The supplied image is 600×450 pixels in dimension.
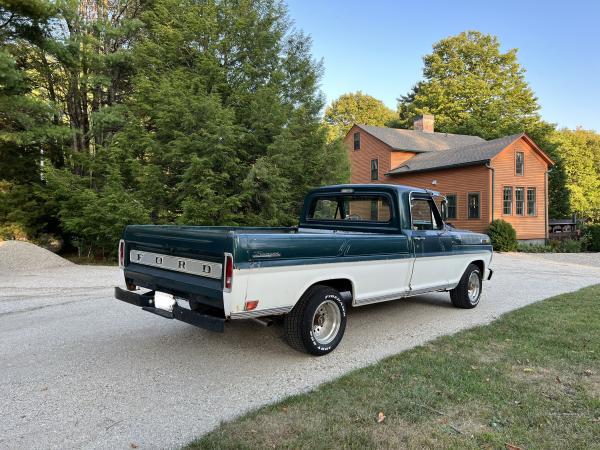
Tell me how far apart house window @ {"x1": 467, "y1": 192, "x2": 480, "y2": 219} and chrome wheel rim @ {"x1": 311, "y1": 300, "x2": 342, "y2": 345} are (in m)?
20.8

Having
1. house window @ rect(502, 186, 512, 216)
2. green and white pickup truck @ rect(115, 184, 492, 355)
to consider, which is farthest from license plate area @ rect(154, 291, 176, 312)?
house window @ rect(502, 186, 512, 216)

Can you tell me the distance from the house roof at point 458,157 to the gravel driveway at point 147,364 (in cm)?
1697

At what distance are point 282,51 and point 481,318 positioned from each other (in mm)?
12085

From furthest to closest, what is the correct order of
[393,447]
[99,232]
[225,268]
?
[99,232], [225,268], [393,447]

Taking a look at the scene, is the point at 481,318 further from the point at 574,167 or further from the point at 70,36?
the point at 574,167

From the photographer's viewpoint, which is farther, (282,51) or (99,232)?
(282,51)

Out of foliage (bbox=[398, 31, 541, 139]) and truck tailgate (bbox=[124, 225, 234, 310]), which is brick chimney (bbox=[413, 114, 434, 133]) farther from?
truck tailgate (bbox=[124, 225, 234, 310])

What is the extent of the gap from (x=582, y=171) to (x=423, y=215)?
143 feet

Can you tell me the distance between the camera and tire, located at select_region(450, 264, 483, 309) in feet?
Result: 22.9

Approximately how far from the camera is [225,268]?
147 inches

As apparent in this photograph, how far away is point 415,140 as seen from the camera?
31.1 m

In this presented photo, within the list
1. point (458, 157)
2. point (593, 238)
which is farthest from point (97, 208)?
point (593, 238)

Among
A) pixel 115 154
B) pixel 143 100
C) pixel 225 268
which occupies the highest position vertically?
pixel 143 100

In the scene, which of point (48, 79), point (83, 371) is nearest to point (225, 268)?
point (83, 371)
